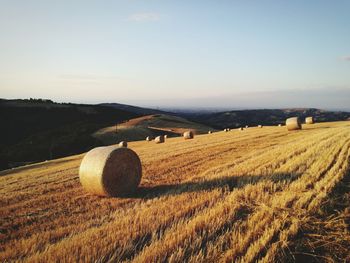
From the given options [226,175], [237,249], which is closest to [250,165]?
[226,175]

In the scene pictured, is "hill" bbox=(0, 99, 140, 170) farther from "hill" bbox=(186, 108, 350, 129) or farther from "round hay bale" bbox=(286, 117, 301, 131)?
"hill" bbox=(186, 108, 350, 129)

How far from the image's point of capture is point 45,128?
251 ft

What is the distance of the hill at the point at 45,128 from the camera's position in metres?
51.2

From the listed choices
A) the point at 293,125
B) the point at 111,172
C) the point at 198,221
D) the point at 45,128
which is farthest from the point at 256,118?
the point at 198,221

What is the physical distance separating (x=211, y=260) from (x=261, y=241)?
35.8 inches

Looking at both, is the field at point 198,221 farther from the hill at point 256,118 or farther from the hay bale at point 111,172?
Answer: the hill at point 256,118

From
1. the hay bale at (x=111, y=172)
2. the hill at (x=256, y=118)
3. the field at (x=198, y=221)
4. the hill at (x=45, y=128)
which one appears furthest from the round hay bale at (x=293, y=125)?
the hill at (x=256, y=118)

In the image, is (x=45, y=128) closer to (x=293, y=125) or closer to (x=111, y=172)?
(x=293, y=125)

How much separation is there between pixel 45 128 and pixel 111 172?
73.4m

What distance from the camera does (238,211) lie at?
624cm

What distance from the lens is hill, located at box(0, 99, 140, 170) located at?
51.2 m

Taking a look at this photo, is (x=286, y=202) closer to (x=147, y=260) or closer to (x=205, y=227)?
(x=205, y=227)

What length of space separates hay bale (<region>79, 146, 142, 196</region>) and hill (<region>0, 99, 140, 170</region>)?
1427 inches

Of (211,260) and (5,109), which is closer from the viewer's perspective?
(211,260)
